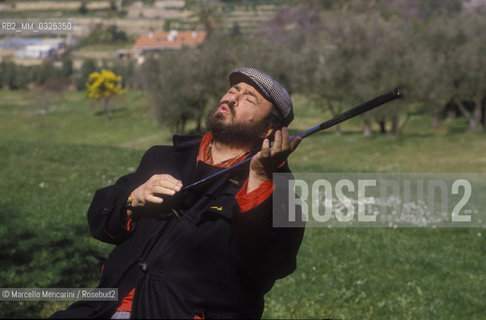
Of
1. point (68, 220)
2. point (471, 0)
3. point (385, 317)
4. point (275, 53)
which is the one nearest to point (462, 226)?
point (385, 317)

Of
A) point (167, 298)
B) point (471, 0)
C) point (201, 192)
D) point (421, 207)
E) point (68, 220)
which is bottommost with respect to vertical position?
point (421, 207)

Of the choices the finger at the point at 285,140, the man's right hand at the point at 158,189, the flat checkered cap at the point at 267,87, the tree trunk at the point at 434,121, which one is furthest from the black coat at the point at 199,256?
the tree trunk at the point at 434,121

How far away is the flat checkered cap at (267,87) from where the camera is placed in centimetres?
380

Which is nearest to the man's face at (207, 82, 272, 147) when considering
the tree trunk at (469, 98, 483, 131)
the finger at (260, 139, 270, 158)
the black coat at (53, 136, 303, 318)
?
the black coat at (53, 136, 303, 318)

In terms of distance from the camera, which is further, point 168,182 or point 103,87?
point 103,87

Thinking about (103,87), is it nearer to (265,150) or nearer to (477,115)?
(477,115)

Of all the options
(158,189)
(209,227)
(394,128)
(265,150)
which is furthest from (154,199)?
(394,128)

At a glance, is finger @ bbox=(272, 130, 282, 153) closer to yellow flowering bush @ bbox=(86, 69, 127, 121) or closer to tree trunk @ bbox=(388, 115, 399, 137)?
tree trunk @ bbox=(388, 115, 399, 137)

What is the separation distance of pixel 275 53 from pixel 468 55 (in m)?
21.0

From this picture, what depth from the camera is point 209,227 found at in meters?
3.49

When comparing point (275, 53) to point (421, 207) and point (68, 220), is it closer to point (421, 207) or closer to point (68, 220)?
point (421, 207)

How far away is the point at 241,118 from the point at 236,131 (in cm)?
11

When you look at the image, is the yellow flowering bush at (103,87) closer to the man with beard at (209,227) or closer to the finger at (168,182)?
the man with beard at (209,227)

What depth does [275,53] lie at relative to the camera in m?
56.9
